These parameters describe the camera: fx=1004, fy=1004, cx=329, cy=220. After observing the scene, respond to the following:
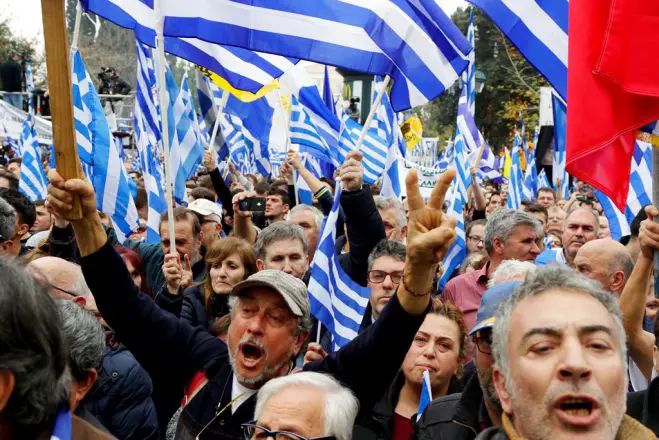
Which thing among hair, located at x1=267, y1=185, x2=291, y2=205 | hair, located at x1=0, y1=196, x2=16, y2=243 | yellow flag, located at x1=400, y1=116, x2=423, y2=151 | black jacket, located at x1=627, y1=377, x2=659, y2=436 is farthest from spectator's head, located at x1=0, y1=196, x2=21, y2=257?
yellow flag, located at x1=400, y1=116, x2=423, y2=151

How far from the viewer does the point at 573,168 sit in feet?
13.9

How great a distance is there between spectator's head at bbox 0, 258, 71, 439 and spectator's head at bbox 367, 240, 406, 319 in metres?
3.20

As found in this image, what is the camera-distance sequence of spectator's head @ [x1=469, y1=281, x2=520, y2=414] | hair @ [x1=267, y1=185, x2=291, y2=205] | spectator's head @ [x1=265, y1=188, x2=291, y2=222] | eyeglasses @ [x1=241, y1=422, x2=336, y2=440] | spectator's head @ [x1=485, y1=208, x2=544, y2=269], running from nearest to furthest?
eyeglasses @ [x1=241, y1=422, x2=336, y2=440], spectator's head @ [x1=469, y1=281, x2=520, y2=414], spectator's head @ [x1=485, y1=208, x2=544, y2=269], spectator's head @ [x1=265, y1=188, x2=291, y2=222], hair @ [x1=267, y1=185, x2=291, y2=205]

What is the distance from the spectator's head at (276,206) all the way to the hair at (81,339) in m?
6.29

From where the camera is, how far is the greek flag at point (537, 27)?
17.0ft

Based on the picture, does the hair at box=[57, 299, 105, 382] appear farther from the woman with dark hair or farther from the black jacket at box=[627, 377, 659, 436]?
the woman with dark hair

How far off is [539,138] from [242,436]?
19.0 m

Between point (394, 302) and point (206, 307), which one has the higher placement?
point (394, 302)

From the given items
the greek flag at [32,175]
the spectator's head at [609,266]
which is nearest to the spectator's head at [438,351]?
the spectator's head at [609,266]

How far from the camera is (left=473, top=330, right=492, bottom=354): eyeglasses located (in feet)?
11.0

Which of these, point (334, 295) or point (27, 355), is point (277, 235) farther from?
point (27, 355)

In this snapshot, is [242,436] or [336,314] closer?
[242,436]

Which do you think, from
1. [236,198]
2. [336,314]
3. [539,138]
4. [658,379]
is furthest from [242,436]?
[539,138]

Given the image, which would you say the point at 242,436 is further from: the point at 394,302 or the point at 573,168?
the point at 573,168
